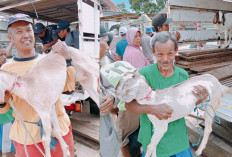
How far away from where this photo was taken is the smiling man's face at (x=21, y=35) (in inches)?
34.0

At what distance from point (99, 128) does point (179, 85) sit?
0.60 m

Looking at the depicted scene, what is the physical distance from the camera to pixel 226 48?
1646mm

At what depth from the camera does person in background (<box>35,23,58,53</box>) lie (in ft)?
3.20

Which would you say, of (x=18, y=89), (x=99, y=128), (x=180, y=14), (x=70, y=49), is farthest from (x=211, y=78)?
(x=18, y=89)

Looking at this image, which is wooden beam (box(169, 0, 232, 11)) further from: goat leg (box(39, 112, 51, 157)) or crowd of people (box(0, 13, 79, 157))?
goat leg (box(39, 112, 51, 157))

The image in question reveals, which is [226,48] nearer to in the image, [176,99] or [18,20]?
[176,99]

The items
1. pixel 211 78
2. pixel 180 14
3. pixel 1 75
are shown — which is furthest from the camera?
pixel 180 14

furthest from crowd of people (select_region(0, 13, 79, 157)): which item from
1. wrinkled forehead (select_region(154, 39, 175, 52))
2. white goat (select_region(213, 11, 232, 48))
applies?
white goat (select_region(213, 11, 232, 48))

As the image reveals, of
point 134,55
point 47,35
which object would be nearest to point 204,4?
point 134,55

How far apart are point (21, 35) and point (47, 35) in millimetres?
175

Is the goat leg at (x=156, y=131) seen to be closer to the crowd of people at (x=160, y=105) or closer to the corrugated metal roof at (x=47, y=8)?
the crowd of people at (x=160, y=105)

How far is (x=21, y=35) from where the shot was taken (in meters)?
0.87

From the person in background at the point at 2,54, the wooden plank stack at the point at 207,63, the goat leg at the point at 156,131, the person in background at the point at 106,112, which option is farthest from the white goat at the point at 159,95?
the person in background at the point at 2,54

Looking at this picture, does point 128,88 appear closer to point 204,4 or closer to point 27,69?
point 27,69
